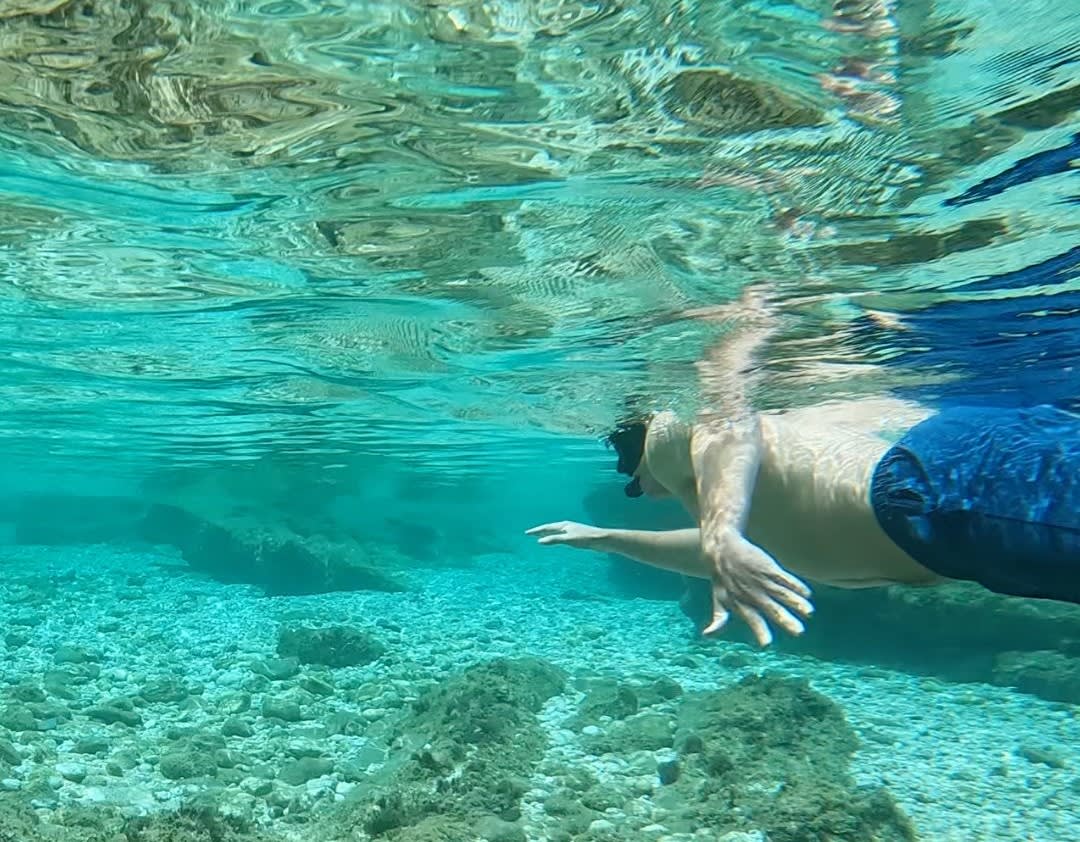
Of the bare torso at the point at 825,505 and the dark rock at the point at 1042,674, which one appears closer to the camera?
the bare torso at the point at 825,505

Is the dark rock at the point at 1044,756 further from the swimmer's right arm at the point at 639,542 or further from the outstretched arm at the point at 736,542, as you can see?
the swimmer's right arm at the point at 639,542

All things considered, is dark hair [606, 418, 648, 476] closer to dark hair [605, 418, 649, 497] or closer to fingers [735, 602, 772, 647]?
dark hair [605, 418, 649, 497]

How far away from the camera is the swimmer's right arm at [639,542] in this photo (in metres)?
5.64

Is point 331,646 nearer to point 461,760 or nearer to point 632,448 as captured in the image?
point 461,760

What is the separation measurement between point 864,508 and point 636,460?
9.64ft

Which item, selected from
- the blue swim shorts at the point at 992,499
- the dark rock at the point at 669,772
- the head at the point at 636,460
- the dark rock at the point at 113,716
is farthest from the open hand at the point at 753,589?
the dark rock at the point at 113,716

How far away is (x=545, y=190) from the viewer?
708 centimetres

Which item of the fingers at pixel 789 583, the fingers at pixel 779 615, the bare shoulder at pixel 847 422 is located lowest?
the fingers at pixel 779 615

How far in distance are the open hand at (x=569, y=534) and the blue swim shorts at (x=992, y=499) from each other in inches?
73.9

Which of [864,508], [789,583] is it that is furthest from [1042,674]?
[789,583]

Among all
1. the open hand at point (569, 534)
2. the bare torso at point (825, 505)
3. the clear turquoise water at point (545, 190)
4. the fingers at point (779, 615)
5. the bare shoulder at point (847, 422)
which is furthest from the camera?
the bare shoulder at point (847, 422)

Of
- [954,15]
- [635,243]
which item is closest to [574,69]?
[954,15]

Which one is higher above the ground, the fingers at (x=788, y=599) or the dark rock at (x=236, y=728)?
the fingers at (x=788, y=599)

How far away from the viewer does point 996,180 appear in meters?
6.45
